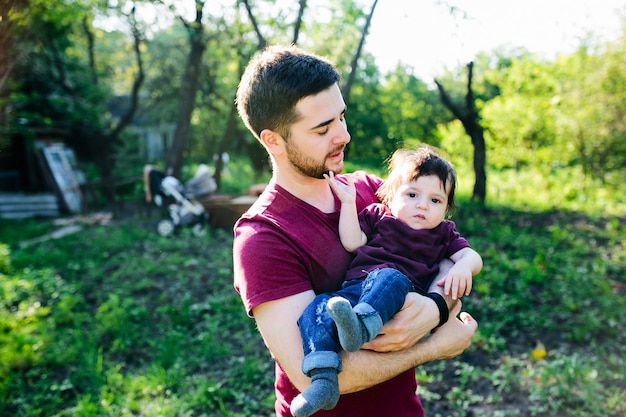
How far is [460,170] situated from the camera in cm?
1184

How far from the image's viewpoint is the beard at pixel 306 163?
174cm

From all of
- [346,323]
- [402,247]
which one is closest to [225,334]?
[402,247]

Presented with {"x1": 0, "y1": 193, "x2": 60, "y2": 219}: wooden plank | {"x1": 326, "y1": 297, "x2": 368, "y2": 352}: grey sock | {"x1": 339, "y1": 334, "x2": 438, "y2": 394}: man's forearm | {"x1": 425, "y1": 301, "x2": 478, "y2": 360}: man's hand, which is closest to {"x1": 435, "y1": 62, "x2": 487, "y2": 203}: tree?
{"x1": 425, "y1": 301, "x2": 478, "y2": 360}: man's hand

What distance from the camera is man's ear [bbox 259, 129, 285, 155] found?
1.76m

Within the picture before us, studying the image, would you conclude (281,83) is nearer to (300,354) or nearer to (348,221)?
(348,221)

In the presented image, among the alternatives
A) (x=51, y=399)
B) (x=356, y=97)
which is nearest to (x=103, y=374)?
(x=51, y=399)

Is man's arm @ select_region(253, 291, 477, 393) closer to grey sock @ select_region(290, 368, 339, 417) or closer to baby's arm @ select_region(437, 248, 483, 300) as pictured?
grey sock @ select_region(290, 368, 339, 417)

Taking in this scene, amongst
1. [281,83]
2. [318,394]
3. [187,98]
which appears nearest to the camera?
[318,394]

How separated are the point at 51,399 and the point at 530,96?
1032 centimetres

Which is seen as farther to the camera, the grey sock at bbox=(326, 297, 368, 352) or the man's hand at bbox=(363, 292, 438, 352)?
the man's hand at bbox=(363, 292, 438, 352)

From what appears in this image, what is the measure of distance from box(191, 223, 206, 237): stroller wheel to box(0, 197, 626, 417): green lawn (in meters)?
0.76

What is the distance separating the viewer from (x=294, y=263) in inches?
62.4

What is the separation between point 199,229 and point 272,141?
264 inches

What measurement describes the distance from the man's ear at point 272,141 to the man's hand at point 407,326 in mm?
675
